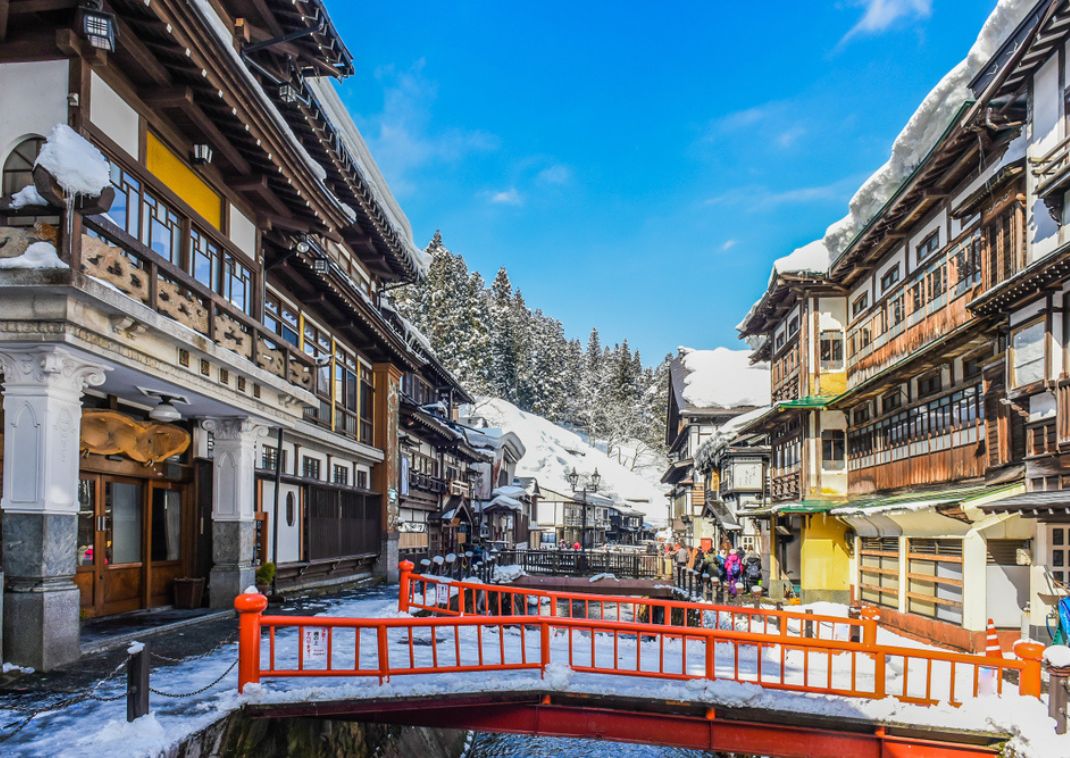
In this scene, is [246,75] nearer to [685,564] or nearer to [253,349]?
[253,349]

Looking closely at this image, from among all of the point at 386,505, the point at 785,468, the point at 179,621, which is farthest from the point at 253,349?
the point at 785,468

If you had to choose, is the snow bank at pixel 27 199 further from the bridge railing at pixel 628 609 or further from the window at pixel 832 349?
the window at pixel 832 349

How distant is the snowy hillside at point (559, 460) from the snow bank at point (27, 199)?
75.5 m

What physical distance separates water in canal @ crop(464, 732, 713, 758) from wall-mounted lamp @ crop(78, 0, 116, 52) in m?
15.8

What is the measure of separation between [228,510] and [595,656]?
25.2 feet

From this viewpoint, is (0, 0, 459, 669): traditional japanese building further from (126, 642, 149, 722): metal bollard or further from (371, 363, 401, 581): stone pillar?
(371, 363, 401, 581): stone pillar

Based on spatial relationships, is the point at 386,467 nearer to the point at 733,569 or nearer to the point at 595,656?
the point at 733,569

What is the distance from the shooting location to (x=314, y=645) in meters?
12.6

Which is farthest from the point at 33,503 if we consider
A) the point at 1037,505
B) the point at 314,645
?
the point at 1037,505

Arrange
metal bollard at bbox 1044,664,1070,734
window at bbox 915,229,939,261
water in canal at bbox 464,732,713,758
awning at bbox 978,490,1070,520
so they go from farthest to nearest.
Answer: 1. window at bbox 915,229,939,261
2. water in canal at bbox 464,732,713,758
3. awning at bbox 978,490,1070,520
4. metal bollard at bbox 1044,664,1070,734

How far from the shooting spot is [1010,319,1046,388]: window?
53.0ft

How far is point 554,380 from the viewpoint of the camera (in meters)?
112

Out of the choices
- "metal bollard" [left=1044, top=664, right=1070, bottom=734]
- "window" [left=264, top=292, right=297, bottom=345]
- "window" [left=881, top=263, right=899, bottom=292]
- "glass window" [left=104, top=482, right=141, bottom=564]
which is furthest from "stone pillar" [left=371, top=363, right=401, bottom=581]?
"metal bollard" [left=1044, top=664, right=1070, bottom=734]

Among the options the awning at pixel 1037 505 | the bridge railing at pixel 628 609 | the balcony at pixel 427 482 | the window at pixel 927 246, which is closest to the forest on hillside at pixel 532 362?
the balcony at pixel 427 482
